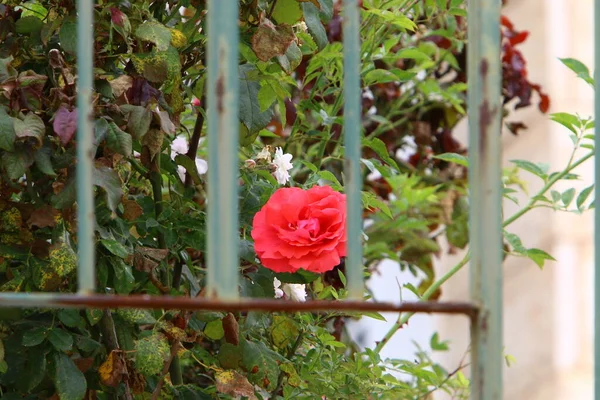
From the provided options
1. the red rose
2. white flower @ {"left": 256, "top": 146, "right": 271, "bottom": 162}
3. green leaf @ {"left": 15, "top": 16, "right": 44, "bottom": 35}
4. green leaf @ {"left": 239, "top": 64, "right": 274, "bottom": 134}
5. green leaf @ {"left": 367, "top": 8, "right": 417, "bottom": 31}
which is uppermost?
green leaf @ {"left": 367, "top": 8, "right": 417, "bottom": 31}

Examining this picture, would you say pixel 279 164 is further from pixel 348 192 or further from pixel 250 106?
pixel 348 192

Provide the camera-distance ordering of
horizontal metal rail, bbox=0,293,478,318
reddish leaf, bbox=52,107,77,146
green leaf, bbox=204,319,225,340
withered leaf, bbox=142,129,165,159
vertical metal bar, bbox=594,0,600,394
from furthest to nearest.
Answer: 1. green leaf, bbox=204,319,225,340
2. withered leaf, bbox=142,129,165,159
3. reddish leaf, bbox=52,107,77,146
4. vertical metal bar, bbox=594,0,600,394
5. horizontal metal rail, bbox=0,293,478,318

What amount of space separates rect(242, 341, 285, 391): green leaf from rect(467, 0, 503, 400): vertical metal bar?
0.47 m

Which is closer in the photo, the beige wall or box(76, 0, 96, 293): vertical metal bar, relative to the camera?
box(76, 0, 96, 293): vertical metal bar

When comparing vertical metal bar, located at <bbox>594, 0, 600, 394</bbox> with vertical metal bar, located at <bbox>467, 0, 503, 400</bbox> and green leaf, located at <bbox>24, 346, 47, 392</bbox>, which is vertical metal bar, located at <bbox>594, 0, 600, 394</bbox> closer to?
vertical metal bar, located at <bbox>467, 0, 503, 400</bbox>

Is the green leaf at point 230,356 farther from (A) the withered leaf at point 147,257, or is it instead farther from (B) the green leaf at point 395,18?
(B) the green leaf at point 395,18

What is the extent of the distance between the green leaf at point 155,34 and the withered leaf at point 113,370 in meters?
0.35

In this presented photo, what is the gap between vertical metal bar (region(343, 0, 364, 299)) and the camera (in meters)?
0.83

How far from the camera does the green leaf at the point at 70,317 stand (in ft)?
3.99

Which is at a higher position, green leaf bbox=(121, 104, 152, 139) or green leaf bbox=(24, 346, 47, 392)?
green leaf bbox=(121, 104, 152, 139)

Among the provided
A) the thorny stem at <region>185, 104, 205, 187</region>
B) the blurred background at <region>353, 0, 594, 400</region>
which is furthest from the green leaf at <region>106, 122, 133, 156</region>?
the blurred background at <region>353, 0, 594, 400</region>

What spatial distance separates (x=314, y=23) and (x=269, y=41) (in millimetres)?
111

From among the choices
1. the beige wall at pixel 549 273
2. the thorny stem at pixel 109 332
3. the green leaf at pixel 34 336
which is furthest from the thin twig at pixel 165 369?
the beige wall at pixel 549 273

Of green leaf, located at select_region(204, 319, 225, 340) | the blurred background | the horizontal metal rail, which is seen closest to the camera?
the horizontal metal rail
